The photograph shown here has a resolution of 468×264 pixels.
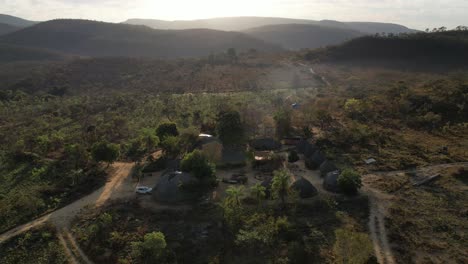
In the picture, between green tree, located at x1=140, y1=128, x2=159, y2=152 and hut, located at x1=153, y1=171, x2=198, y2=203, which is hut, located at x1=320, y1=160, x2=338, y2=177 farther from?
green tree, located at x1=140, y1=128, x2=159, y2=152

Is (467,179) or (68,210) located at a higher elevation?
(467,179)

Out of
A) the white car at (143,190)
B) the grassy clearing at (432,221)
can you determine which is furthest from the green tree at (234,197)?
the grassy clearing at (432,221)

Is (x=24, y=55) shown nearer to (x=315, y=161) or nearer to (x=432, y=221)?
(x=315, y=161)

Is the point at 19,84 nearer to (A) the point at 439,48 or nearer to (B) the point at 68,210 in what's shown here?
(B) the point at 68,210

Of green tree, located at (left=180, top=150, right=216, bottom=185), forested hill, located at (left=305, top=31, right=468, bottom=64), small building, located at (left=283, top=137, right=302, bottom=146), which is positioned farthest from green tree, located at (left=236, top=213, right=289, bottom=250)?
forested hill, located at (left=305, top=31, right=468, bottom=64)

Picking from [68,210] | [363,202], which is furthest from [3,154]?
[363,202]
